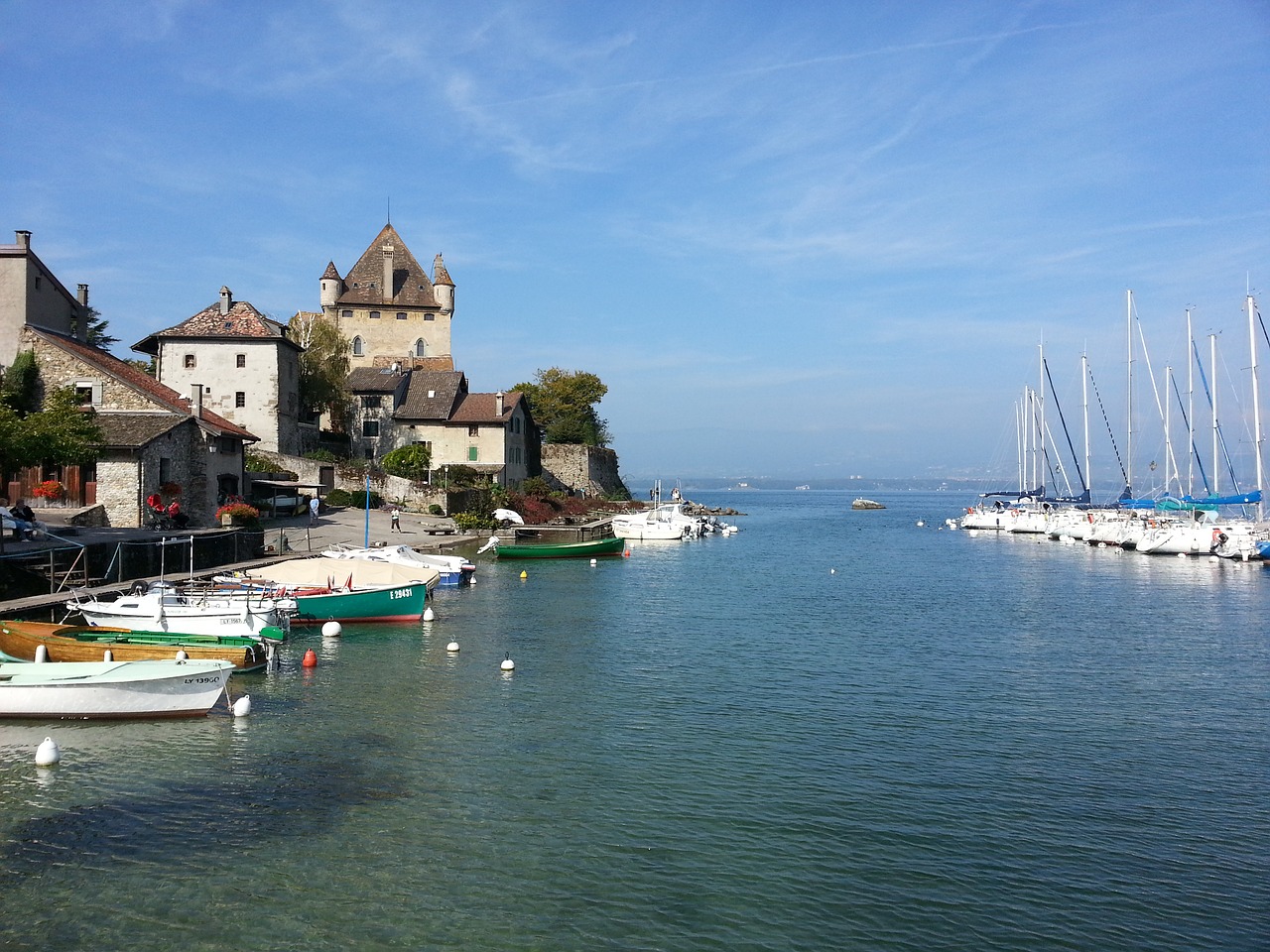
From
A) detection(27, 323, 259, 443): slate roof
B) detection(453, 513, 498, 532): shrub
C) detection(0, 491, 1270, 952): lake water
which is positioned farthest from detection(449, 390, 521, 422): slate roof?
detection(0, 491, 1270, 952): lake water

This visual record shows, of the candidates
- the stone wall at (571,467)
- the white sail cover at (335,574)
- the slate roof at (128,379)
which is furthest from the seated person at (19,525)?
the stone wall at (571,467)

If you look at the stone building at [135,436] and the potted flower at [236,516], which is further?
the potted flower at [236,516]

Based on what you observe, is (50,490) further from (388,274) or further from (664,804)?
(388,274)

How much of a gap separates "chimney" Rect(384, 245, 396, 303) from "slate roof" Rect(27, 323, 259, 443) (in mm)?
41981

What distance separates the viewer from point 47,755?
15297 mm

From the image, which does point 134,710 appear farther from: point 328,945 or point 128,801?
point 328,945

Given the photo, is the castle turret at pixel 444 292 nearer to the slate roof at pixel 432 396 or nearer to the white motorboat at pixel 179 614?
the slate roof at pixel 432 396

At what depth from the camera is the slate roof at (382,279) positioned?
8681 centimetres

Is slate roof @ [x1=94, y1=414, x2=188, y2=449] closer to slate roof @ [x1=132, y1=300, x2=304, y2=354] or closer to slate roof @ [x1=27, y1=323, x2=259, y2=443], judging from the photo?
slate roof @ [x1=27, y1=323, x2=259, y2=443]

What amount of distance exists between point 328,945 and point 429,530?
1782 inches

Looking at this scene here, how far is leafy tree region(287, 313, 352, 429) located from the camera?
68.0 meters

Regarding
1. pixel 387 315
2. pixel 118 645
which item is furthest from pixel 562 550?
pixel 387 315

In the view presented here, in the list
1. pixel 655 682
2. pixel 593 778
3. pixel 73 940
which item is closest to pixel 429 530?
pixel 655 682

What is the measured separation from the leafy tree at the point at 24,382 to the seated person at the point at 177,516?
662 centimetres
